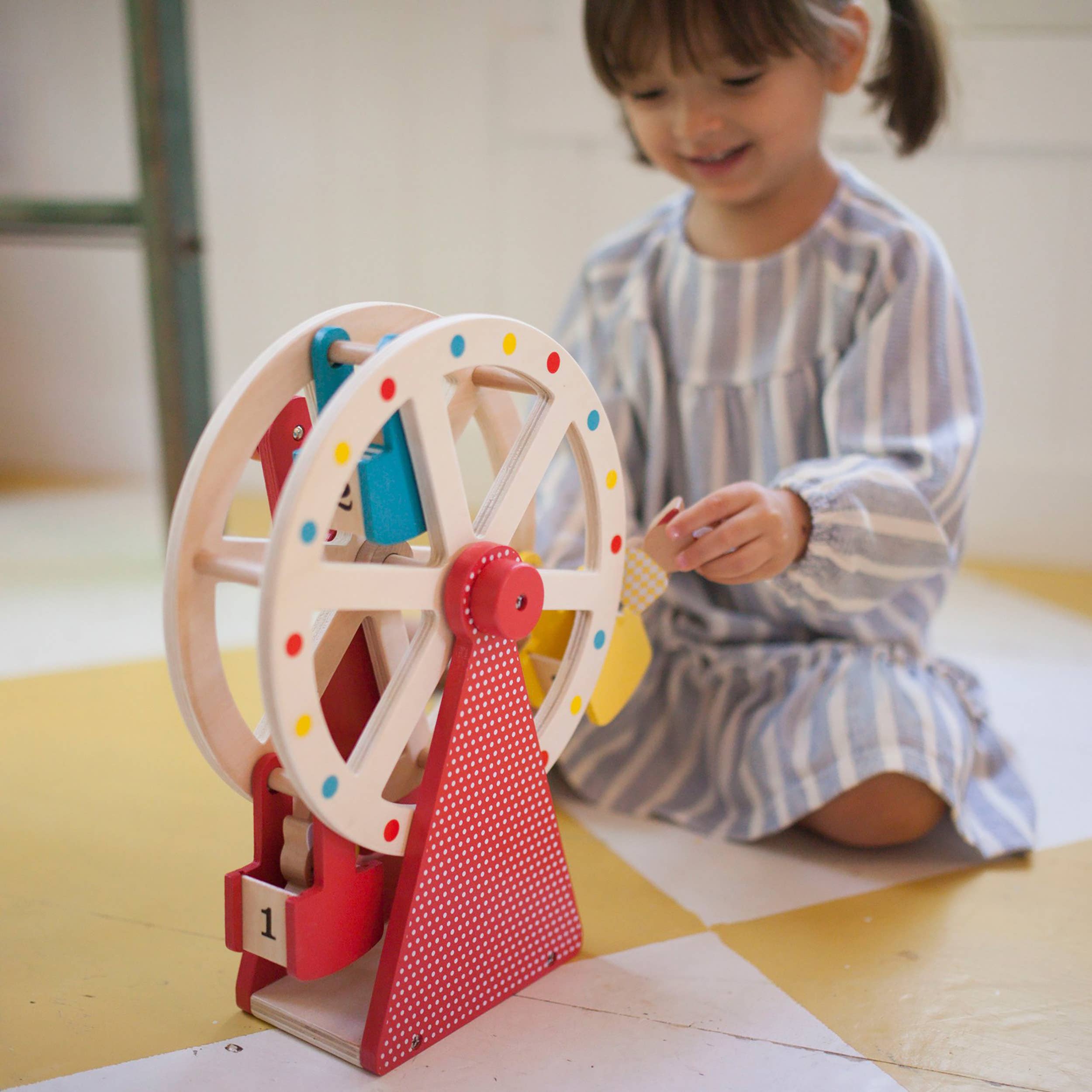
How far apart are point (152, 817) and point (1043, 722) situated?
2.40ft

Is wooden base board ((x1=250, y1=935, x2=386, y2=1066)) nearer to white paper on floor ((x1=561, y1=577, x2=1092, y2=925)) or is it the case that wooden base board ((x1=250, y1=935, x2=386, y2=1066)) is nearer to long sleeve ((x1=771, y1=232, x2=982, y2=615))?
white paper on floor ((x1=561, y1=577, x2=1092, y2=925))

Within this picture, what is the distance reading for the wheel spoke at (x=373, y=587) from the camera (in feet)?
1.69

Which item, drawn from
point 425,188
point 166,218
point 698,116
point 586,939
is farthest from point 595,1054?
point 425,188

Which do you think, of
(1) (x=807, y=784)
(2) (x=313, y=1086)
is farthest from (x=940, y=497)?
(2) (x=313, y=1086)

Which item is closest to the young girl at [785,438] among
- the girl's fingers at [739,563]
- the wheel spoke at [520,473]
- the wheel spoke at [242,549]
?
the girl's fingers at [739,563]

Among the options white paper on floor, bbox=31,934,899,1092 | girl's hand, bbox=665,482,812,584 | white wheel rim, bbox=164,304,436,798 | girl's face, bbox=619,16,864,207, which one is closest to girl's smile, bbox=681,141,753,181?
girl's face, bbox=619,16,864,207

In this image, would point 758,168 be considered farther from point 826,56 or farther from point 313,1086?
point 313,1086

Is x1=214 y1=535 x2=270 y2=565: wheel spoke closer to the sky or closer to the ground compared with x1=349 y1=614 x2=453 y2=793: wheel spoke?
closer to the sky

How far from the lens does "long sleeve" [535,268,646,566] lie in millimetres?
992

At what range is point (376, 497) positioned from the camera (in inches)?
22.3

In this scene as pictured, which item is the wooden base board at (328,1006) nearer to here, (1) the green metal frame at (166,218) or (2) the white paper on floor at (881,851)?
(2) the white paper on floor at (881,851)

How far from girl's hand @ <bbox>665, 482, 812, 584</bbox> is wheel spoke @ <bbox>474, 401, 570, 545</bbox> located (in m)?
0.11

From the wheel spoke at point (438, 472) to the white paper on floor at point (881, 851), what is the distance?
Answer: 1.02 ft

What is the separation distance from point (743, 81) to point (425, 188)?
0.86m
